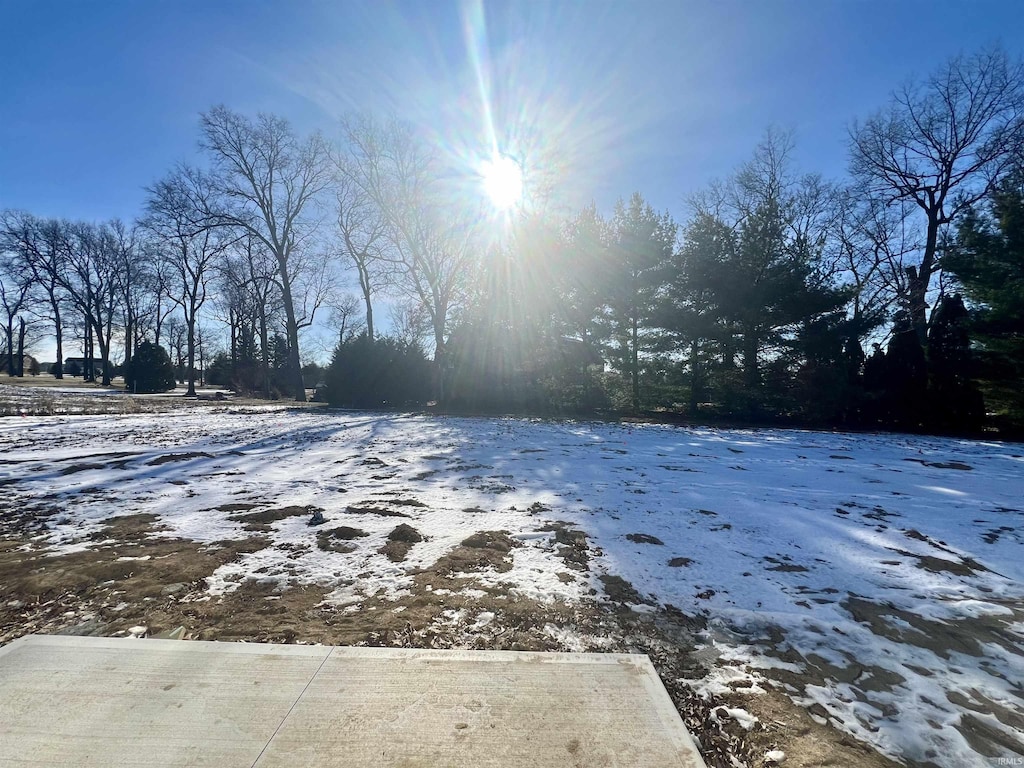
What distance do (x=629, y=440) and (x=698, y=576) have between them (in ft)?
22.4

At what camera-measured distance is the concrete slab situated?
5.39 feet

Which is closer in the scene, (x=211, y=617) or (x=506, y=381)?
(x=211, y=617)

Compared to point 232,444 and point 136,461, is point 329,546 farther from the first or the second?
point 232,444

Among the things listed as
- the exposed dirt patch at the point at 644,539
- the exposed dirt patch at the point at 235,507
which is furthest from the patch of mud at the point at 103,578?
the exposed dirt patch at the point at 644,539

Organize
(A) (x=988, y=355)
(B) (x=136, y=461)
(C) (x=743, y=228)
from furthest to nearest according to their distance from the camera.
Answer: (C) (x=743, y=228) < (A) (x=988, y=355) < (B) (x=136, y=461)

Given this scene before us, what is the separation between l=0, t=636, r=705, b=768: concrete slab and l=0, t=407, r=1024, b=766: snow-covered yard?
0.40 meters

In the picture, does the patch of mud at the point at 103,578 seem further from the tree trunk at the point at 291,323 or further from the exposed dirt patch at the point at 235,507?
the tree trunk at the point at 291,323

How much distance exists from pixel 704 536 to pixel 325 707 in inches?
124

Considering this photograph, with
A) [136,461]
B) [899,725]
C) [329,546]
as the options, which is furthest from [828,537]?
[136,461]

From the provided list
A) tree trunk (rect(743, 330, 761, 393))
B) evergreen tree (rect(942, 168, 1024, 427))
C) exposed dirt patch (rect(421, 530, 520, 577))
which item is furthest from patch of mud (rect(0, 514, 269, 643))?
evergreen tree (rect(942, 168, 1024, 427))

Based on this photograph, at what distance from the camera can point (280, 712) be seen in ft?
6.07

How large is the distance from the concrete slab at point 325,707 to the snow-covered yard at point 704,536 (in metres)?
0.40

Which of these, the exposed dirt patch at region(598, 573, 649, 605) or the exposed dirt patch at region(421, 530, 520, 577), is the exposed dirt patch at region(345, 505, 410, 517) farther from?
the exposed dirt patch at region(598, 573, 649, 605)

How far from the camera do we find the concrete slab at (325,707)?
1.64 meters
